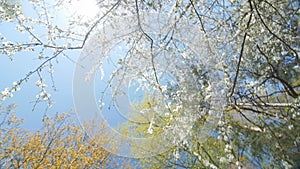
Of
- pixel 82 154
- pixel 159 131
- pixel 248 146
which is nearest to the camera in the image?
pixel 159 131

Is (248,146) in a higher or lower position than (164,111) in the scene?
higher

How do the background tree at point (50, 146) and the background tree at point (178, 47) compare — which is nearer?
the background tree at point (178, 47)

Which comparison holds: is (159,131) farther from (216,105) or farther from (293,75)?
(293,75)

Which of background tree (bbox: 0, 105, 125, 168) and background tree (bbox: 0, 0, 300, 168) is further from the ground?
background tree (bbox: 0, 105, 125, 168)

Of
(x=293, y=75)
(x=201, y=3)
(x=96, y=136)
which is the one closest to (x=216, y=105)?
(x=201, y=3)

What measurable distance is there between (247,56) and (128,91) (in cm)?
93

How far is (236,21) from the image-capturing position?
5.03ft

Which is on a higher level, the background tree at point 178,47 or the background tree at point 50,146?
the background tree at point 50,146

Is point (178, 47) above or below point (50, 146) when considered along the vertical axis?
below

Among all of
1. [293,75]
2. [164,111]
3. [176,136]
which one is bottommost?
[176,136]

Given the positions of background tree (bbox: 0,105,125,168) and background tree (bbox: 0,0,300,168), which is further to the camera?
background tree (bbox: 0,105,125,168)

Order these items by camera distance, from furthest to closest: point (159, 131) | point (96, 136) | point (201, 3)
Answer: point (96, 136), point (159, 131), point (201, 3)

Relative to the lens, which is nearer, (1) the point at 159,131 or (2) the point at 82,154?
(1) the point at 159,131

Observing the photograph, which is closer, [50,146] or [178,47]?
[178,47]
